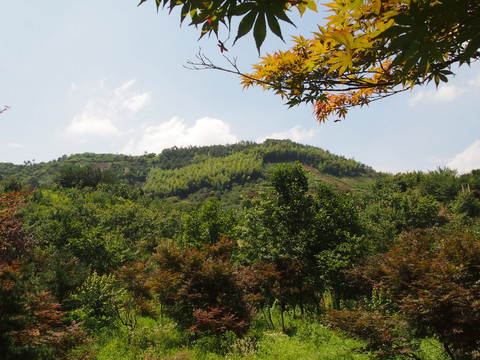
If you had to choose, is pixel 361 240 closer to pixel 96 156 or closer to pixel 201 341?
pixel 201 341

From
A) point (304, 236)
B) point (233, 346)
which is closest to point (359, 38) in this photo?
point (233, 346)

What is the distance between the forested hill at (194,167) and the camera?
310ft

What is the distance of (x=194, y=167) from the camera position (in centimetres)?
11288

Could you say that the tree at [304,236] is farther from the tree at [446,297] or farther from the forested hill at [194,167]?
the forested hill at [194,167]

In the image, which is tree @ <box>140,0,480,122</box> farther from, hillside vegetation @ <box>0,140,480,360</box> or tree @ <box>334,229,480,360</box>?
tree @ <box>334,229,480,360</box>

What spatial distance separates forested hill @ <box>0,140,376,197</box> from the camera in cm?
9456

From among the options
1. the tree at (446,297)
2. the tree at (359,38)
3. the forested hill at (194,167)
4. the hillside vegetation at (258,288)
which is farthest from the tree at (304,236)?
the forested hill at (194,167)

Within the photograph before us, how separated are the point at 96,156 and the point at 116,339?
466 ft

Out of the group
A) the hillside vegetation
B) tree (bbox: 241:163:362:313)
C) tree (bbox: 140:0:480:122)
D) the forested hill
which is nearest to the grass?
the hillside vegetation

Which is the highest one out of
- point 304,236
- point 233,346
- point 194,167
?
point 194,167

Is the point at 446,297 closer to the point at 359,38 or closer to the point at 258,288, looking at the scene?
the point at 359,38

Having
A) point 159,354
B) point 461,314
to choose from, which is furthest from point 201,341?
point 461,314

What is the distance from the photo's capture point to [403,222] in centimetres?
2798

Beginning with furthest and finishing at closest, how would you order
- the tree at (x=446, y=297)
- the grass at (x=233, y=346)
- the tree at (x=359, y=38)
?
the grass at (x=233, y=346)
the tree at (x=446, y=297)
the tree at (x=359, y=38)
